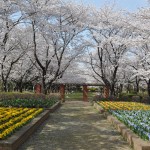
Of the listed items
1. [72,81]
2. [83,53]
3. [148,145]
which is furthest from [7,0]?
[72,81]

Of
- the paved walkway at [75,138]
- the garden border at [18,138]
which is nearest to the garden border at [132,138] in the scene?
the paved walkway at [75,138]

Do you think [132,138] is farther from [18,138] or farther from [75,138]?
[18,138]

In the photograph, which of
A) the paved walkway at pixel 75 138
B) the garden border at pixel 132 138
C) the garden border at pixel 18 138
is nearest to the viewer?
the garden border at pixel 132 138

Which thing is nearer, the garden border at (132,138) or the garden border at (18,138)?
the garden border at (132,138)

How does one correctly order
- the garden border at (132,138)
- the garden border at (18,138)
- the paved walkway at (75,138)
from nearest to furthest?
the garden border at (132,138) < the garden border at (18,138) < the paved walkway at (75,138)

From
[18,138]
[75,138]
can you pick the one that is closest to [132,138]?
[75,138]

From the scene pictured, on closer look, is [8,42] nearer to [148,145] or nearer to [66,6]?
[66,6]

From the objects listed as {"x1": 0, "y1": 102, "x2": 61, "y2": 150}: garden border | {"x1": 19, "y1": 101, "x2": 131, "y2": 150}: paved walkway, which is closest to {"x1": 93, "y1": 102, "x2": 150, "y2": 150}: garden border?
{"x1": 19, "y1": 101, "x2": 131, "y2": 150}: paved walkway

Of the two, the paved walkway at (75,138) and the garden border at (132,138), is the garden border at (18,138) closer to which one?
the paved walkway at (75,138)

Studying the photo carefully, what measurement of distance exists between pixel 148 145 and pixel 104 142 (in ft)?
7.94

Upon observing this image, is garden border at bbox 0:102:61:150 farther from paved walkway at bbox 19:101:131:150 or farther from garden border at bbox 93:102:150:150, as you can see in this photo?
garden border at bbox 93:102:150:150

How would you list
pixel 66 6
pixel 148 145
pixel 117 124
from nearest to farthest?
pixel 148 145, pixel 117 124, pixel 66 6

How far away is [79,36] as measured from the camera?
1164 inches

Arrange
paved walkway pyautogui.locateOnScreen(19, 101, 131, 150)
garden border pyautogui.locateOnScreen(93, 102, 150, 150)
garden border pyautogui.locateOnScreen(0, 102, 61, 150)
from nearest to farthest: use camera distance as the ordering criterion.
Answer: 1. garden border pyautogui.locateOnScreen(93, 102, 150, 150)
2. garden border pyautogui.locateOnScreen(0, 102, 61, 150)
3. paved walkway pyautogui.locateOnScreen(19, 101, 131, 150)
